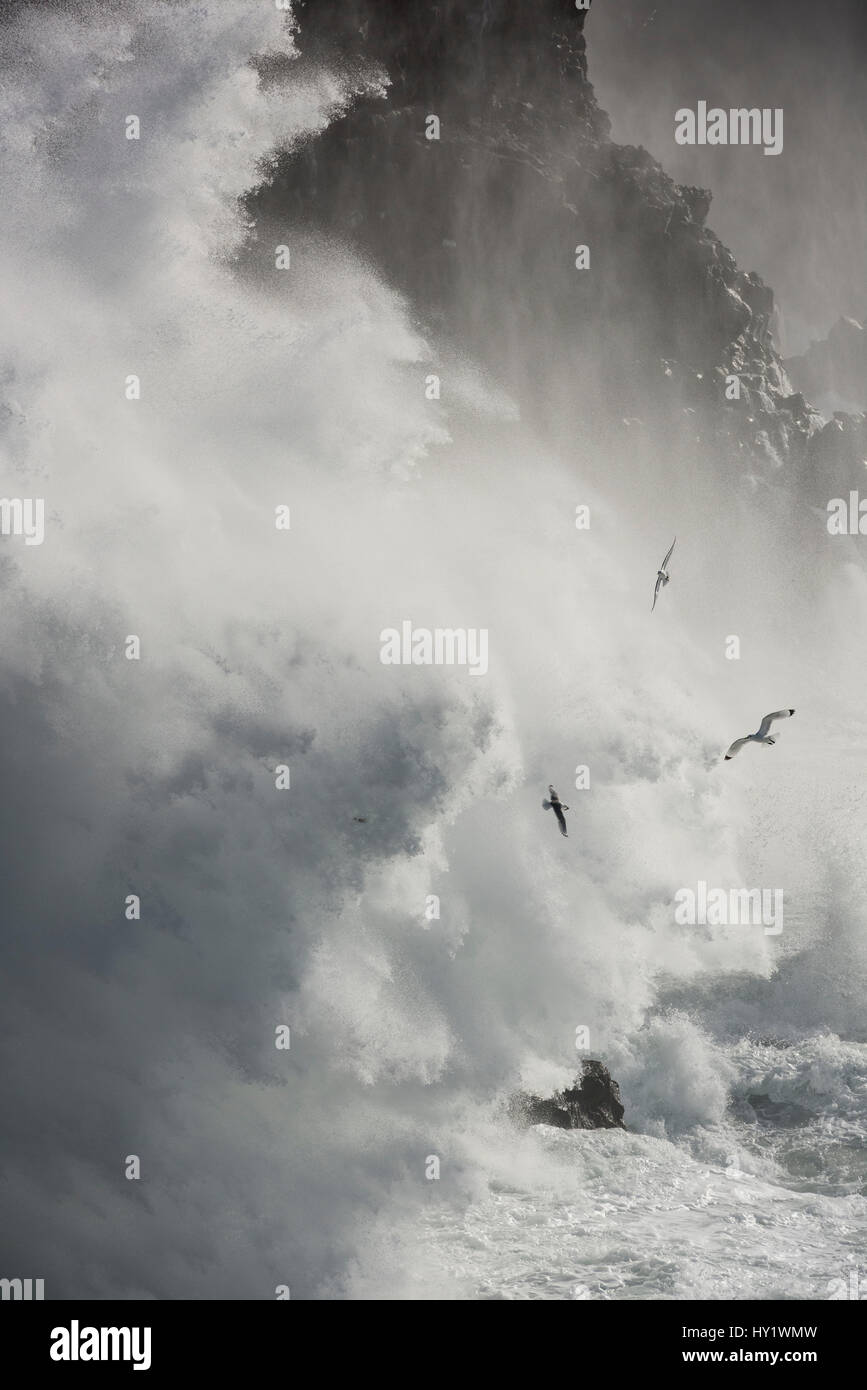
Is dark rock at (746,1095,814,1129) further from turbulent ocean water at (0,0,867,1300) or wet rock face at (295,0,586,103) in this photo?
wet rock face at (295,0,586,103)

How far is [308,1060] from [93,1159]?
3.28 m

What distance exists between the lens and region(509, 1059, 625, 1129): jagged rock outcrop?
54.7ft

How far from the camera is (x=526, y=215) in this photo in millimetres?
49031

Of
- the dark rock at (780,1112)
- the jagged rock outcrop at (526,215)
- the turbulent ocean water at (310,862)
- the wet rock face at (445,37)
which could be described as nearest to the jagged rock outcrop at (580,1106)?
the turbulent ocean water at (310,862)

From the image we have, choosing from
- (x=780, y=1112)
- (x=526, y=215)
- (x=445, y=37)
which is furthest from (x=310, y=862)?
(x=445, y=37)

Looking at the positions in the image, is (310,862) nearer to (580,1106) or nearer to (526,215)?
(580,1106)

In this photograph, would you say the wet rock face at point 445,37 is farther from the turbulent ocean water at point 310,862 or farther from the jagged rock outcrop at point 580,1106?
the jagged rock outcrop at point 580,1106

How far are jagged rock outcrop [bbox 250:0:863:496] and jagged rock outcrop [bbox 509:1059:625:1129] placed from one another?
36.3 metres

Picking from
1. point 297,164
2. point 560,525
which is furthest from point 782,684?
point 297,164

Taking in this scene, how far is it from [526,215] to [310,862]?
43.6 meters

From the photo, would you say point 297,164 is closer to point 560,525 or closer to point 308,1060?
point 560,525

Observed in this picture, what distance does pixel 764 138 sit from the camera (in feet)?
198

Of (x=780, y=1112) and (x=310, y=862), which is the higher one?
(x=310, y=862)

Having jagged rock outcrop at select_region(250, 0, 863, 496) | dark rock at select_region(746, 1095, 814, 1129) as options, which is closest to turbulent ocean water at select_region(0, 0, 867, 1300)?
dark rock at select_region(746, 1095, 814, 1129)
